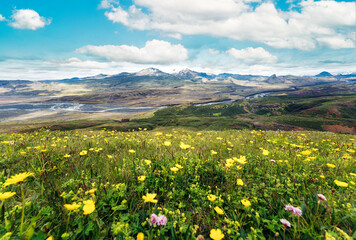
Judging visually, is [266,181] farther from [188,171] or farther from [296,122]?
[296,122]

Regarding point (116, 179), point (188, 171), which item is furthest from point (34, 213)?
point (188, 171)

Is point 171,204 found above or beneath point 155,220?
beneath

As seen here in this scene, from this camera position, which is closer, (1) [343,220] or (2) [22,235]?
(2) [22,235]

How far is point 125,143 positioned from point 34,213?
161 inches

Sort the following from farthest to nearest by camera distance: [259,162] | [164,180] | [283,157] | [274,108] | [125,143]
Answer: [274,108] < [125,143] < [283,157] < [259,162] < [164,180]

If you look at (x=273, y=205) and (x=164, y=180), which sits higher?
(x=164, y=180)

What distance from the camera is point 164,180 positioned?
3.31m

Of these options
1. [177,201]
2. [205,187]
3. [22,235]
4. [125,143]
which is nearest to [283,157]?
[205,187]

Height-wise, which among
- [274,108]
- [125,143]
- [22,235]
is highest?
[22,235]

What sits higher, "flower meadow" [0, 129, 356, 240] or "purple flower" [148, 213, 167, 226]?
"purple flower" [148, 213, 167, 226]

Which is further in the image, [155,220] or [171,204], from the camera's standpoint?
[171,204]

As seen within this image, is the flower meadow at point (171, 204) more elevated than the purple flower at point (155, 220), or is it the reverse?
the purple flower at point (155, 220)

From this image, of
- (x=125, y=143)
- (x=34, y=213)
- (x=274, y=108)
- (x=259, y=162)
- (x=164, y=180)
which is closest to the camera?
(x=34, y=213)

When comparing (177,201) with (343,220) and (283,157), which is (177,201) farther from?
(283,157)
